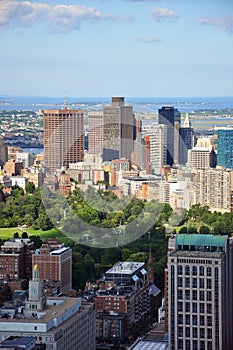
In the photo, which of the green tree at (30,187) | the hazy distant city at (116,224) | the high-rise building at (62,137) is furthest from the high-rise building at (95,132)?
the green tree at (30,187)

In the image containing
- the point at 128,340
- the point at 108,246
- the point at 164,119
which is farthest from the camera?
the point at 164,119

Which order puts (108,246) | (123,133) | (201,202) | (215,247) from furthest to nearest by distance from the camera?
(123,133) → (201,202) → (108,246) → (215,247)

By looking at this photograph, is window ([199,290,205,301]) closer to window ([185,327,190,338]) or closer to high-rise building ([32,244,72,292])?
window ([185,327,190,338])

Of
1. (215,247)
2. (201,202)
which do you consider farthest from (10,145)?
(215,247)

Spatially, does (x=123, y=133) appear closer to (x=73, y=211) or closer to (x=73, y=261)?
(x=73, y=211)

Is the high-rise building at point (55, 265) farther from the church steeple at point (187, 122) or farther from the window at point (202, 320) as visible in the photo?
the church steeple at point (187, 122)

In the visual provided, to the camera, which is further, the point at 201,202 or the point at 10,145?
the point at 10,145
